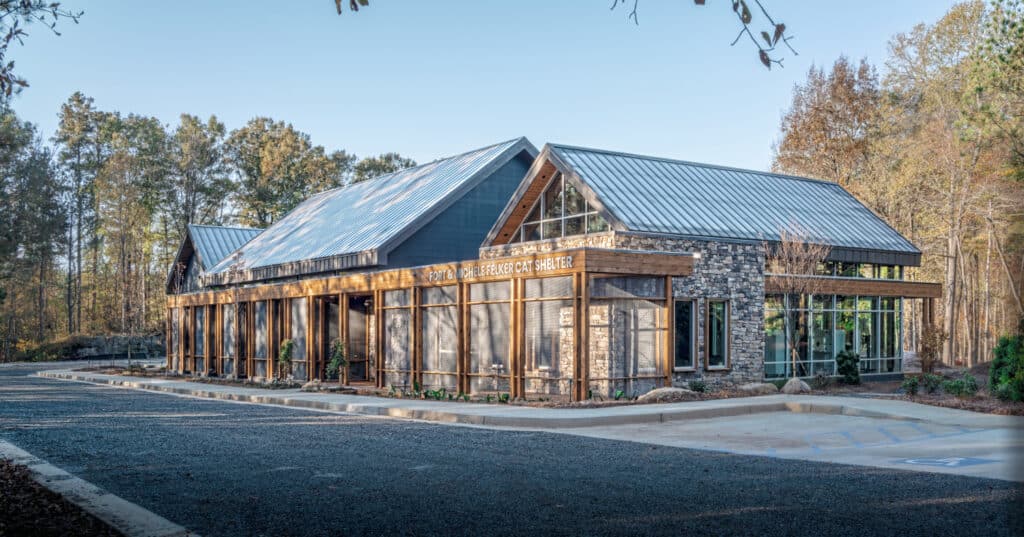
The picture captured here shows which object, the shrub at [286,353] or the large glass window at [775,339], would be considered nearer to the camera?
the large glass window at [775,339]

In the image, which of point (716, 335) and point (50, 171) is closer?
point (716, 335)

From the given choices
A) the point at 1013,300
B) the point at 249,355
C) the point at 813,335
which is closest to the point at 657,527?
the point at 1013,300

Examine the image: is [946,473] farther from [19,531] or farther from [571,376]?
[571,376]

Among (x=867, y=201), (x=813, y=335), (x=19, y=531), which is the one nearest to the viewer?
(x=19, y=531)

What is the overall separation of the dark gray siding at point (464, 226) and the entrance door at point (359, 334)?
1709mm

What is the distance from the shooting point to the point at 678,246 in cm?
2531

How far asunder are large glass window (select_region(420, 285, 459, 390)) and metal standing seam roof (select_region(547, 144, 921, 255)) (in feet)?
17.0

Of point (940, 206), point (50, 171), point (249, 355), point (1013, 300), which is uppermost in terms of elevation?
point (50, 171)

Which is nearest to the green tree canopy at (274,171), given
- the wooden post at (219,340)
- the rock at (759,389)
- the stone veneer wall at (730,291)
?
the wooden post at (219,340)

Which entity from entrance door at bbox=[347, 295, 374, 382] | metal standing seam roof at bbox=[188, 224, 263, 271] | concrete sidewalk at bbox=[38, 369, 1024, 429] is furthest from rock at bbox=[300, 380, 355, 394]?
metal standing seam roof at bbox=[188, 224, 263, 271]

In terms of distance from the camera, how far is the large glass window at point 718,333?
25.4 m

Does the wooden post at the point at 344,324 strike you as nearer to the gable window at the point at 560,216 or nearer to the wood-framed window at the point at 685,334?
the gable window at the point at 560,216

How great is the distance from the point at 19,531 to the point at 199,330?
1390 inches

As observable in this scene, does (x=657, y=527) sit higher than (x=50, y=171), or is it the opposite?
(x=50, y=171)
